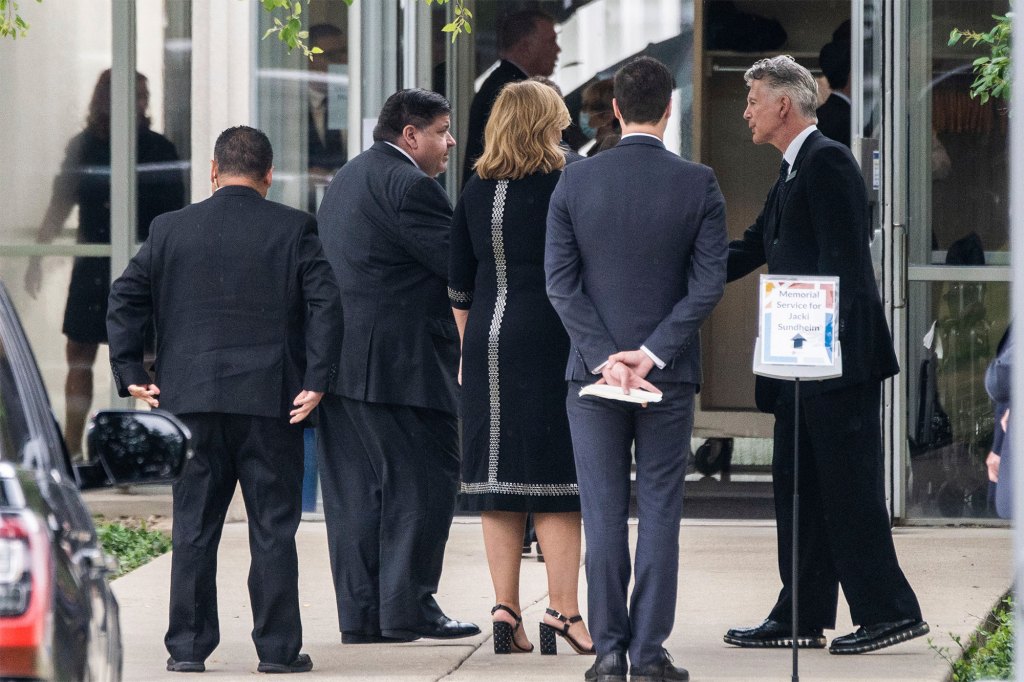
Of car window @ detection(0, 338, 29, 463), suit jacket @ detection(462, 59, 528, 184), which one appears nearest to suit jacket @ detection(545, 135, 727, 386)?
car window @ detection(0, 338, 29, 463)

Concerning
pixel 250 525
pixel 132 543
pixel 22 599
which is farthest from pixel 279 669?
pixel 22 599

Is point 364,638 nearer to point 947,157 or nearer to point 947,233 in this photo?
point 947,233

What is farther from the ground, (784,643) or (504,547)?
(504,547)

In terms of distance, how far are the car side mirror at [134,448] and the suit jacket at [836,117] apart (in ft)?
22.4

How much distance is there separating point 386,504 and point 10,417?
3.52m

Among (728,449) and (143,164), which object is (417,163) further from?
(728,449)

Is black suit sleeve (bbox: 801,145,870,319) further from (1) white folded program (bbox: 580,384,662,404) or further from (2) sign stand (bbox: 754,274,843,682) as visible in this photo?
(1) white folded program (bbox: 580,384,662,404)

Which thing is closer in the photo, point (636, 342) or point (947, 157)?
point (636, 342)

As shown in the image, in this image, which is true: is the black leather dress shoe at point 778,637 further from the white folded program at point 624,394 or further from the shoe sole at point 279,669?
the shoe sole at point 279,669

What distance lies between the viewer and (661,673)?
555cm

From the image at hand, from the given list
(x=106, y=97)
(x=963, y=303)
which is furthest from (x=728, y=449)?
(x=106, y=97)

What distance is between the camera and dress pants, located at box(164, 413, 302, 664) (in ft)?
19.3

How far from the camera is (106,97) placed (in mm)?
10016

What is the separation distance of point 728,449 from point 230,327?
18.0 feet
